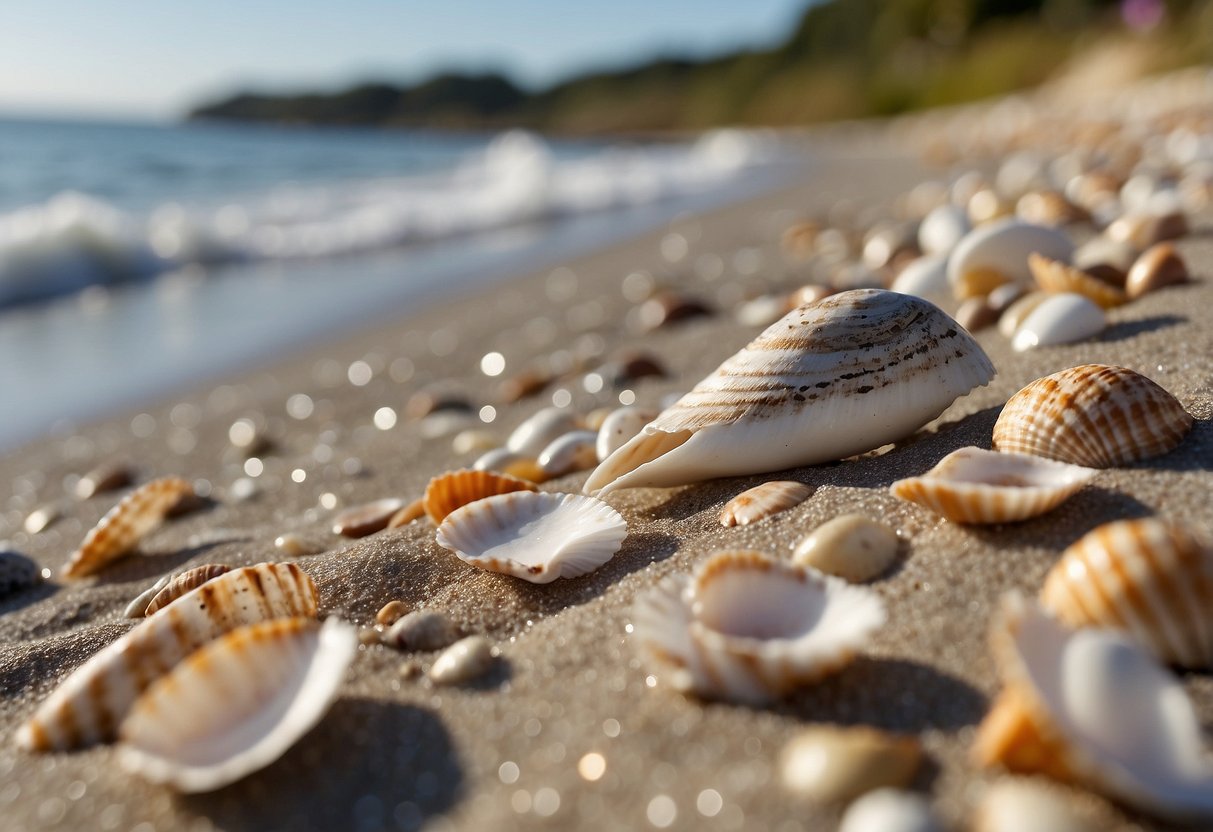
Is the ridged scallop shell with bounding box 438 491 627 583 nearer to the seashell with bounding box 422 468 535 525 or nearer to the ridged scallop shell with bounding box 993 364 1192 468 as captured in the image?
the seashell with bounding box 422 468 535 525

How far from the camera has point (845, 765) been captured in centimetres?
103

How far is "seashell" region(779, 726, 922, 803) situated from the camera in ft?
3.36

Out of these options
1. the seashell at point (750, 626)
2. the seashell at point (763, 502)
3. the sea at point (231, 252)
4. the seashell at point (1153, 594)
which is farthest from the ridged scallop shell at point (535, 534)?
the sea at point (231, 252)

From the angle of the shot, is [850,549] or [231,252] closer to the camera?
[850,549]

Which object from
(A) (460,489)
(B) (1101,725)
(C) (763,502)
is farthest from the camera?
(A) (460,489)

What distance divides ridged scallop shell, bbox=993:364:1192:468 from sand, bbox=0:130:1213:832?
0.04 metres

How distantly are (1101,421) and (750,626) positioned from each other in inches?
28.3

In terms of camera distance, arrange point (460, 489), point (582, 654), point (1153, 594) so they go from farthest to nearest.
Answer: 1. point (460, 489)
2. point (582, 654)
3. point (1153, 594)

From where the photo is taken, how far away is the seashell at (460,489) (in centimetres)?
201

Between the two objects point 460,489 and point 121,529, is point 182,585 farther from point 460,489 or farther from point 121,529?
point 121,529

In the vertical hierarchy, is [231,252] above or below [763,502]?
below

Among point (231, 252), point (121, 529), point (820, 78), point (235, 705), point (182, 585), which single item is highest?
point (235, 705)

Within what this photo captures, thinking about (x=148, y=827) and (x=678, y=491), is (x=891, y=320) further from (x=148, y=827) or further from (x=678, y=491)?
(x=148, y=827)

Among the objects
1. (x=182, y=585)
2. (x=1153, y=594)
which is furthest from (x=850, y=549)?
(x=182, y=585)
